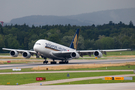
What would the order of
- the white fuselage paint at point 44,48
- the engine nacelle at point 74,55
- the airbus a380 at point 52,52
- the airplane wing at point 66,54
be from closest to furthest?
the white fuselage paint at point 44,48
the airbus a380 at point 52,52
the engine nacelle at point 74,55
the airplane wing at point 66,54

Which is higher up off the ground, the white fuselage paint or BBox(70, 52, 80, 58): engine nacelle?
the white fuselage paint

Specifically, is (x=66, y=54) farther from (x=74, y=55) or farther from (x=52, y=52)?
(x=52, y=52)

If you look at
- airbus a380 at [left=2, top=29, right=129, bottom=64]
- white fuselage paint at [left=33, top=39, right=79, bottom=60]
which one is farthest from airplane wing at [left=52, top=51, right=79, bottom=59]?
white fuselage paint at [left=33, top=39, right=79, bottom=60]

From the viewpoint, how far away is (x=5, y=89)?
26.8 m

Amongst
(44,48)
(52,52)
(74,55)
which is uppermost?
(44,48)

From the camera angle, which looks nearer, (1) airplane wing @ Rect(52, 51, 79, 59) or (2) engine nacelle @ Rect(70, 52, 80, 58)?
(2) engine nacelle @ Rect(70, 52, 80, 58)

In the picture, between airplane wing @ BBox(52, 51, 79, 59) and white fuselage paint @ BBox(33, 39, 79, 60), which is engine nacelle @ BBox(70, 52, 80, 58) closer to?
airplane wing @ BBox(52, 51, 79, 59)

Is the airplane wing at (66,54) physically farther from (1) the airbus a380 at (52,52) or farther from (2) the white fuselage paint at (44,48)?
(2) the white fuselage paint at (44,48)

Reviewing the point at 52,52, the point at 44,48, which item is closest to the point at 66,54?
the point at 52,52

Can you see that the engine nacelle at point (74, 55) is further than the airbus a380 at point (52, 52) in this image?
Yes

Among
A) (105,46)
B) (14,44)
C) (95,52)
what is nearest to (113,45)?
(105,46)

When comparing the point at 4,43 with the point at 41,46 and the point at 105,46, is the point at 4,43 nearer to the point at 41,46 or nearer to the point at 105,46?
the point at 105,46

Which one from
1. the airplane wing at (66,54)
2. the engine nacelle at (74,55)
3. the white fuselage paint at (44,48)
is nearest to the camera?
the white fuselage paint at (44,48)

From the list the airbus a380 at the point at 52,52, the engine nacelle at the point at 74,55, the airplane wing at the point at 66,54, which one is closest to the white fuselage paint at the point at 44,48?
the airbus a380 at the point at 52,52
